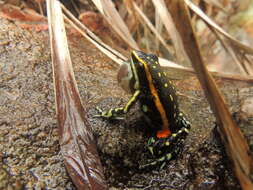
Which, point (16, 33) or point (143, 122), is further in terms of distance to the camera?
point (16, 33)

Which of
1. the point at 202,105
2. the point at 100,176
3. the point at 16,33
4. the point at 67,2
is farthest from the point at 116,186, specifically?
the point at 67,2

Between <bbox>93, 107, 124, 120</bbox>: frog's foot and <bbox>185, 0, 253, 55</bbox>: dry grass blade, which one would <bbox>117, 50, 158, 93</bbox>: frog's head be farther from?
<bbox>185, 0, 253, 55</bbox>: dry grass blade

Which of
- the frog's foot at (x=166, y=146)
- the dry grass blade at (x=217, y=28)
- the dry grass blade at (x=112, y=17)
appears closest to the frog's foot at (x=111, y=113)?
the frog's foot at (x=166, y=146)

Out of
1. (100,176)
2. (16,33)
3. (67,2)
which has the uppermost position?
(67,2)

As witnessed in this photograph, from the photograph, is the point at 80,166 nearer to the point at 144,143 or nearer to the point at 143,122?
the point at 144,143

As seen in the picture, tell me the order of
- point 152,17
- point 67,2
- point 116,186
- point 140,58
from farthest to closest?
point 152,17
point 67,2
point 140,58
point 116,186

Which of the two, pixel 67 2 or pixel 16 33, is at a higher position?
pixel 67 2

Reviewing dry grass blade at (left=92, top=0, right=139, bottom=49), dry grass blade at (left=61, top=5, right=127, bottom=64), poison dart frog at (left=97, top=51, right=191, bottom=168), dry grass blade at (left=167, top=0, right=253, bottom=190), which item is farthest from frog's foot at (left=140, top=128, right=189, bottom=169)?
dry grass blade at (left=92, top=0, right=139, bottom=49)
